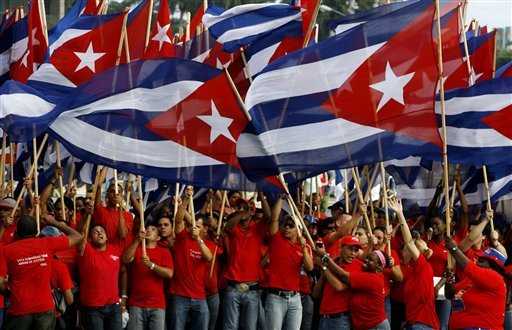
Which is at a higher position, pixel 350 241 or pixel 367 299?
pixel 350 241

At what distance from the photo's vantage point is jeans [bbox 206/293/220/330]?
17.3m

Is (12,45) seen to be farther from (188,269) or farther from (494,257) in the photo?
(494,257)

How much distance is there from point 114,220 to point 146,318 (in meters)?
1.68

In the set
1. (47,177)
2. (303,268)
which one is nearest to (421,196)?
(303,268)

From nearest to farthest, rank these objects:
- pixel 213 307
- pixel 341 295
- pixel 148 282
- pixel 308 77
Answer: pixel 308 77, pixel 341 295, pixel 148 282, pixel 213 307

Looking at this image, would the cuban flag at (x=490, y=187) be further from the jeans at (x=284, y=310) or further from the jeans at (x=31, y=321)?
the jeans at (x=31, y=321)

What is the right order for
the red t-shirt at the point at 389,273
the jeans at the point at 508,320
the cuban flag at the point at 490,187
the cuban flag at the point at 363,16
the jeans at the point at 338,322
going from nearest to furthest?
1. the cuban flag at the point at 363,16
2. the jeans at the point at 338,322
3. the red t-shirt at the point at 389,273
4. the jeans at the point at 508,320
5. the cuban flag at the point at 490,187

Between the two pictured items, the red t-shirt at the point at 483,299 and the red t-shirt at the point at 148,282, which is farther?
the red t-shirt at the point at 148,282

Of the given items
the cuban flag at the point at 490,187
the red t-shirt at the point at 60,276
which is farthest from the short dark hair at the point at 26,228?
the cuban flag at the point at 490,187

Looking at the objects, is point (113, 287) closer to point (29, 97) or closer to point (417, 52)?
point (29, 97)

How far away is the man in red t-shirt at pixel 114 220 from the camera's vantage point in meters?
17.2

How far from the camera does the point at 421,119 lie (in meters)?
13.6

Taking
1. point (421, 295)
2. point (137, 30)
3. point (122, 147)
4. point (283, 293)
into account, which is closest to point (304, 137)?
point (122, 147)

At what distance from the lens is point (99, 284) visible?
629 inches
